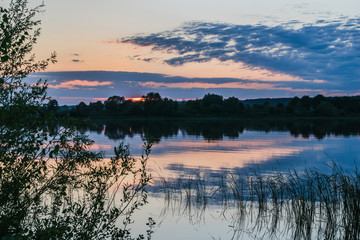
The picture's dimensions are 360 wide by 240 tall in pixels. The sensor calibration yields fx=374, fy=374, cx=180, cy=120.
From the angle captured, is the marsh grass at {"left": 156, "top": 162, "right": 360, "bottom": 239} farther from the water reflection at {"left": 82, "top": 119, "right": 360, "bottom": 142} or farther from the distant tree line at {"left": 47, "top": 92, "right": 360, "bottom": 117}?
the distant tree line at {"left": 47, "top": 92, "right": 360, "bottom": 117}

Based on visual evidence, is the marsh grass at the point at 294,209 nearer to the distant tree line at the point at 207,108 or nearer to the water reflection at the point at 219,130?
the water reflection at the point at 219,130

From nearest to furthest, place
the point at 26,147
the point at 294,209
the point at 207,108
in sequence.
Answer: the point at 26,147 → the point at 294,209 → the point at 207,108

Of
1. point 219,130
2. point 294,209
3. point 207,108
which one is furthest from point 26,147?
point 207,108

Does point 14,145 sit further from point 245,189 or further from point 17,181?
point 245,189

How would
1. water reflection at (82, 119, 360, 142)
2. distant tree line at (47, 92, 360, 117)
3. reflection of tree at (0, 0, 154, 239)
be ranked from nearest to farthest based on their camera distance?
reflection of tree at (0, 0, 154, 239)
water reflection at (82, 119, 360, 142)
distant tree line at (47, 92, 360, 117)

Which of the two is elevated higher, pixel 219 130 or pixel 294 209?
pixel 294 209

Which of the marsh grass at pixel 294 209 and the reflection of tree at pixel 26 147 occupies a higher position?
the reflection of tree at pixel 26 147

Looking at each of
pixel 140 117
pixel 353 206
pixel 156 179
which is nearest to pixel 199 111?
pixel 140 117

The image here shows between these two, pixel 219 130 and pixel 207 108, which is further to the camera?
pixel 207 108

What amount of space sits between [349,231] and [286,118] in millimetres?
148280

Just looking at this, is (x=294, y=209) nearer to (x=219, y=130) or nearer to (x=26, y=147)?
(x=26, y=147)

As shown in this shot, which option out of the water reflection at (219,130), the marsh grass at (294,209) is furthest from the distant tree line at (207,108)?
the marsh grass at (294,209)

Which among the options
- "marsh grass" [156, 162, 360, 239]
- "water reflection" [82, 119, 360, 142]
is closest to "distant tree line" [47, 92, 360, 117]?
"water reflection" [82, 119, 360, 142]

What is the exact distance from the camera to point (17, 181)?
280 inches
